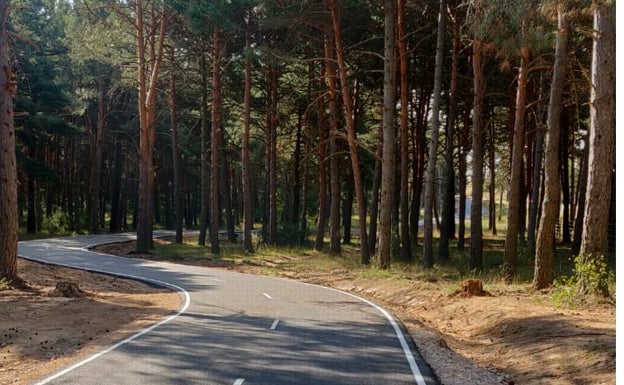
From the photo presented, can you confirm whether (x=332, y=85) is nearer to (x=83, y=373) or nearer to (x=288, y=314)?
(x=288, y=314)

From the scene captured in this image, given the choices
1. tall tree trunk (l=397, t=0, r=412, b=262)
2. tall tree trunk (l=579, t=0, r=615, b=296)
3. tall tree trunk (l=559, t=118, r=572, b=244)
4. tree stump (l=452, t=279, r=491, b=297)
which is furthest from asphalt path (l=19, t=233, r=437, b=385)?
tall tree trunk (l=559, t=118, r=572, b=244)

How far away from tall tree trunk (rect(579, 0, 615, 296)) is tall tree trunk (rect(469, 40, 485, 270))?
8.52m

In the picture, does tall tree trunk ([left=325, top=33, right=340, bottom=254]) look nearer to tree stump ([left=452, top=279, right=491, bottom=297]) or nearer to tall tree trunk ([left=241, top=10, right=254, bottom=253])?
tall tree trunk ([left=241, top=10, right=254, bottom=253])

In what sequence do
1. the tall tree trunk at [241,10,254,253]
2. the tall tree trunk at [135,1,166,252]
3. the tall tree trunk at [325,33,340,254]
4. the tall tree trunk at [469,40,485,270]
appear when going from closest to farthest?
1. the tall tree trunk at [469,40,485,270]
2. the tall tree trunk at [325,33,340,254]
3. the tall tree trunk at [135,1,166,252]
4. the tall tree trunk at [241,10,254,253]

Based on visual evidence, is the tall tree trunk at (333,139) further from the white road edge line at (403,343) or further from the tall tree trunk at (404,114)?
the white road edge line at (403,343)

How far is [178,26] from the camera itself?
32.8 m

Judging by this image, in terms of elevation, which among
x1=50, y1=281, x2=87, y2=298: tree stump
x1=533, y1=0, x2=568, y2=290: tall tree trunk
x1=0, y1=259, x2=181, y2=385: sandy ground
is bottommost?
x1=0, y1=259, x2=181, y2=385: sandy ground

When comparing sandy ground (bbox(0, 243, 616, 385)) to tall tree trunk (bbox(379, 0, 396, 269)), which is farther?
tall tree trunk (bbox(379, 0, 396, 269))

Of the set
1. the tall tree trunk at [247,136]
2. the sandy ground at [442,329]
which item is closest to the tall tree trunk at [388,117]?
the sandy ground at [442,329]

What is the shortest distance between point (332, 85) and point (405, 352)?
755 inches

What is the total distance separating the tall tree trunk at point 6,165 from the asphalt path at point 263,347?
511cm

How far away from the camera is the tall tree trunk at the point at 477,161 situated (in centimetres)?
2241

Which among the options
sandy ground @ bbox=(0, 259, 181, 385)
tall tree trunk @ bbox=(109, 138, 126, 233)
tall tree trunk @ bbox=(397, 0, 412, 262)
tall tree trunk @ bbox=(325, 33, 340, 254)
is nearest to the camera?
sandy ground @ bbox=(0, 259, 181, 385)

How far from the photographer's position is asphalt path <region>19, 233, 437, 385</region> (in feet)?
27.8
